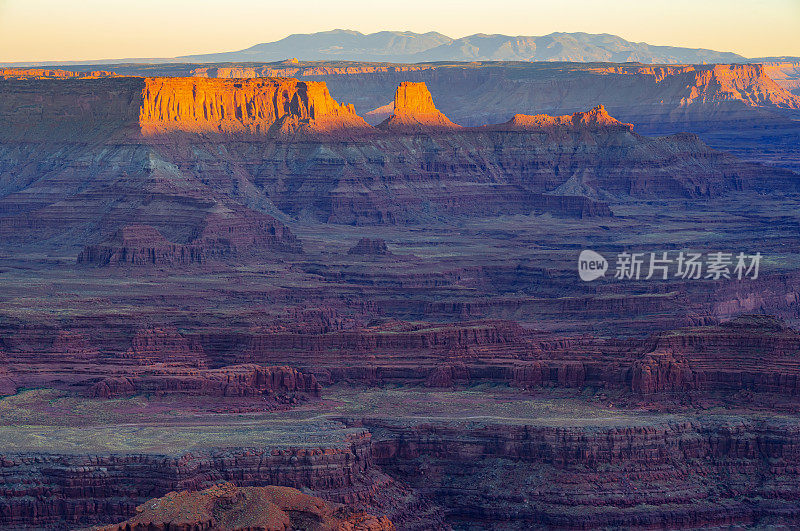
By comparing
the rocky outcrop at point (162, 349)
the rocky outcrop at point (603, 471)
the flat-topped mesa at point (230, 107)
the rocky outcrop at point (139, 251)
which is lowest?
the rocky outcrop at point (603, 471)

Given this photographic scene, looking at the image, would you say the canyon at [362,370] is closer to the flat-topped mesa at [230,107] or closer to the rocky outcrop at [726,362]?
the rocky outcrop at [726,362]

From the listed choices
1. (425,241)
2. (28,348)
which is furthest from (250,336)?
(425,241)

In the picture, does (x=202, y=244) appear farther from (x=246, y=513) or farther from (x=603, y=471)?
(x=246, y=513)

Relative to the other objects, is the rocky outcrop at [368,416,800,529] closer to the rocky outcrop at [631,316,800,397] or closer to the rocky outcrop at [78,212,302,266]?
the rocky outcrop at [631,316,800,397]

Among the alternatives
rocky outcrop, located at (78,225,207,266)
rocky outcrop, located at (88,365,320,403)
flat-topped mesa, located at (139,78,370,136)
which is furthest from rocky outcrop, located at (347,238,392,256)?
rocky outcrop, located at (88,365,320,403)

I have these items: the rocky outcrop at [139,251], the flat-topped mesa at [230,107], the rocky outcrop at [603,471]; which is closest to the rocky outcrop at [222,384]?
the rocky outcrop at [603,471]

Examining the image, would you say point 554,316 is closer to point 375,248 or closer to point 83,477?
point 375,248

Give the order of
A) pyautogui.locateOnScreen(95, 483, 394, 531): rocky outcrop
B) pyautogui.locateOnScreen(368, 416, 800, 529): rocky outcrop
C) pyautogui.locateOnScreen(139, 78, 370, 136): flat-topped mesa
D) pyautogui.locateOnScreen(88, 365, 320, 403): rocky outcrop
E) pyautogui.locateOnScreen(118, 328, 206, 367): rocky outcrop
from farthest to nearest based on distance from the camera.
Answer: pyautogui.locateOnScreen(139, 78, 370, 136): flat-topped mesa, pyautogui.locateOnScreen(118, 328, 206, 367): rocky outcrop, pyautogui.locateOnScreen(88, 365, 320, 403): rocky outcrop, pyautogui.locateOnScreen(368, 416, 800, 529): rocky outcrop, pyautogui.locateOnScreen(95, 483, 394, 531): rocky outcrop

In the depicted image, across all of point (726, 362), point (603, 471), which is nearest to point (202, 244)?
point (726, 362)

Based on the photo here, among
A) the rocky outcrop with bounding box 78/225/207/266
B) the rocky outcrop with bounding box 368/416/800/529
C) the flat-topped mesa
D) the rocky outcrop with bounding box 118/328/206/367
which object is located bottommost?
the rocky outcrop with bounding box 368/416/800/529
